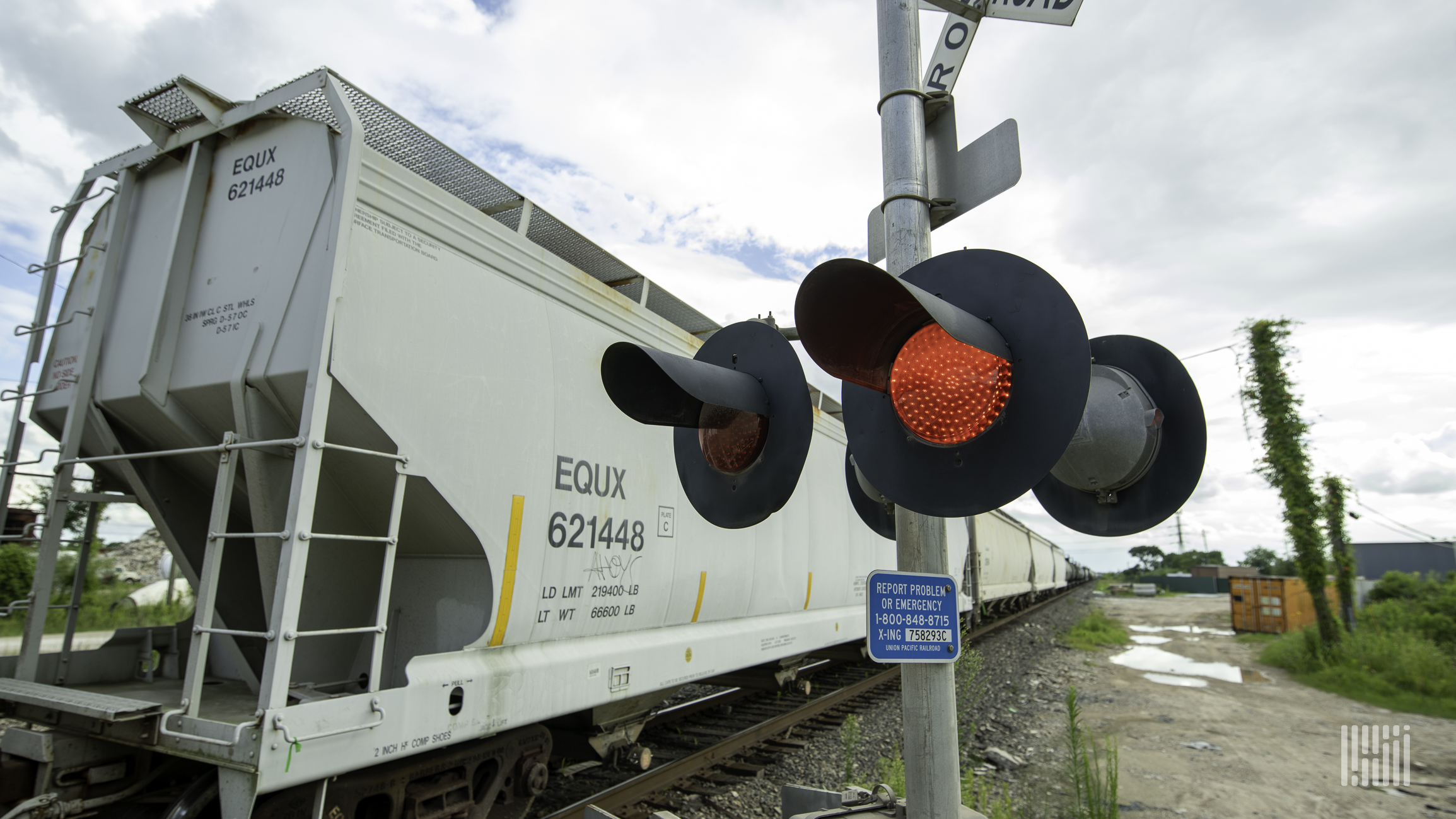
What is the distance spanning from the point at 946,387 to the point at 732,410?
29.7 inches

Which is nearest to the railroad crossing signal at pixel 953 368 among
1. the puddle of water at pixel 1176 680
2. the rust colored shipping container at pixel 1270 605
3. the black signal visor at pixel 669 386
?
the black signal visor at pixel 669 386

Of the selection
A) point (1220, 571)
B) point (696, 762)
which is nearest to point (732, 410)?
point (696, 762)

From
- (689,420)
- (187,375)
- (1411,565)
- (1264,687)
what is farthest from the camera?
(1411,565)

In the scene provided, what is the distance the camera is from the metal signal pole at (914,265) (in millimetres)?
1916

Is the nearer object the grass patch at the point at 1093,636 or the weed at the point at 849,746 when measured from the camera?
the weed at the point at 849,746

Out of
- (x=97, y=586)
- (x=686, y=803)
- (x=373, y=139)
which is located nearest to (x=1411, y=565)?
(x=686, y=803)

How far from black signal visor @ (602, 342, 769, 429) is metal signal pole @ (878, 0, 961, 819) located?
Result: 1.87 feet

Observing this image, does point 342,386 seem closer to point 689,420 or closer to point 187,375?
point 187,375

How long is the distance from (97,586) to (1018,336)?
2656 cm

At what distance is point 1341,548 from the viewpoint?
14.4m

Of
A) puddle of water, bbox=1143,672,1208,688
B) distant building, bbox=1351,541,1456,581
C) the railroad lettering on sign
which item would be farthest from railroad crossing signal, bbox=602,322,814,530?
distant building, bbox=1351,541,1456,581

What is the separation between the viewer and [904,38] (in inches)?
89.6

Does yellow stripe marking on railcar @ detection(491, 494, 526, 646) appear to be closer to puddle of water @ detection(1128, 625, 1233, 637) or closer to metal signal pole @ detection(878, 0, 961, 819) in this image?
metal signal pole @ detection(878, 0, 961, 819)

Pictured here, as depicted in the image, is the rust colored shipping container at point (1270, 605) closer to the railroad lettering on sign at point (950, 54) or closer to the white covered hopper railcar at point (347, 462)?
the white covered hopper railcar at point (347, 462)
